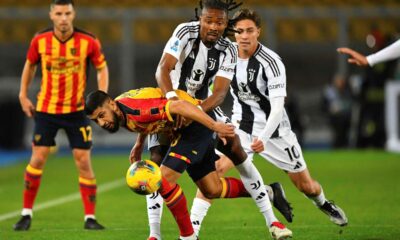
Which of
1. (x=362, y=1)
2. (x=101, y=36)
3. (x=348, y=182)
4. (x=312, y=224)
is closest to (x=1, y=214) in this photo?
(x=312, y=224)

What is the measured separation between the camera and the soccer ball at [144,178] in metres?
7.18

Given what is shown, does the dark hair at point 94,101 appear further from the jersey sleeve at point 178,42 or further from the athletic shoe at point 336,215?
the athletic shoe at point 336,215

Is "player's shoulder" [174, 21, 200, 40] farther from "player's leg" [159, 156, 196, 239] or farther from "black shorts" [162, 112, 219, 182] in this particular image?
"player's leg" [159, 156, 196, 239]

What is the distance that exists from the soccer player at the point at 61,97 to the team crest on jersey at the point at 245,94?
1483 mm

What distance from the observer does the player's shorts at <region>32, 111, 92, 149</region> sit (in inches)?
383

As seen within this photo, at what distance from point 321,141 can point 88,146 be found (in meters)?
→ 14.0

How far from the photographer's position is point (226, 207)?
1137 cm

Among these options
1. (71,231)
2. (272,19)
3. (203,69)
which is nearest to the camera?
(203,69)

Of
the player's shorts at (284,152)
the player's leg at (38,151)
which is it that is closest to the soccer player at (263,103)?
the player's shorts at (284,152)

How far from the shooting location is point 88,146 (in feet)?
32.1

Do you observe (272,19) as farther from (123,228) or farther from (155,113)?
(155,113)

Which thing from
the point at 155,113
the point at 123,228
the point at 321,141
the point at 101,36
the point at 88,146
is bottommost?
the point at 321,141

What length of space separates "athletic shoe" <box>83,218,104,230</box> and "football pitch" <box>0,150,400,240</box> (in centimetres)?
10

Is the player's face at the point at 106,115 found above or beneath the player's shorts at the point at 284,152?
above
